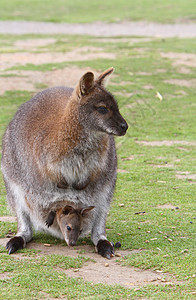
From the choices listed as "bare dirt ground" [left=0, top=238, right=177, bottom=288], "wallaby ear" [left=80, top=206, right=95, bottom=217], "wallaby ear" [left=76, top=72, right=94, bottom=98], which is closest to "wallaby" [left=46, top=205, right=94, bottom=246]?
"wallaby ear" [left=80, top=206, right=95, bottom=217]

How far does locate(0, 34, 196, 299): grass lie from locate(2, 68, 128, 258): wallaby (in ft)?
1.01

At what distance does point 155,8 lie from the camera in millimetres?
30922

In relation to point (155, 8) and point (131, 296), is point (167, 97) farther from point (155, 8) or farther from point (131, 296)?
point (155, 8)

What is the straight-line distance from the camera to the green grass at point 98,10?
27.8 metres

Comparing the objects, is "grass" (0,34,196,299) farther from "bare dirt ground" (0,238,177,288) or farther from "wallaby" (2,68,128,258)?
"wallaby" (2,68,128,258)

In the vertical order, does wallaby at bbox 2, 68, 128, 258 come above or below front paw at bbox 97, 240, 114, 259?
above

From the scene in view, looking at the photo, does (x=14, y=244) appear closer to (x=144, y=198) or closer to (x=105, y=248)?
(x=105, y=248)

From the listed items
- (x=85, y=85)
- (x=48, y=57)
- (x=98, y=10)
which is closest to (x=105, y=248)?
(x=85, y=85)

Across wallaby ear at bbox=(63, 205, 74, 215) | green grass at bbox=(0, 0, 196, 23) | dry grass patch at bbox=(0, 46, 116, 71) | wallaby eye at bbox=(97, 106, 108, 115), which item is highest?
wallaby eye at bbox=(97, 106, 108, 115)

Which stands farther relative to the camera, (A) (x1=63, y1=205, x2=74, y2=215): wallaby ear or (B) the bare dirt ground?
(A) (x1=63, y1=205, x2=74, y2=215): wallaby ear

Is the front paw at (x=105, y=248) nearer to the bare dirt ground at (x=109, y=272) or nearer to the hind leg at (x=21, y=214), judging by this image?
the bare dirt ground at (x=109, y=272)

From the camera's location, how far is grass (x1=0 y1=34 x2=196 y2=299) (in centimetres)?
387

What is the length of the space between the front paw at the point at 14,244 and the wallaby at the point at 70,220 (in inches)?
11.3

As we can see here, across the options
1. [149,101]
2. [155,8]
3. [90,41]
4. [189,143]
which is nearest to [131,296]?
[189,143]
